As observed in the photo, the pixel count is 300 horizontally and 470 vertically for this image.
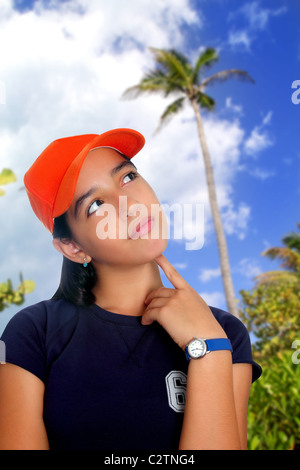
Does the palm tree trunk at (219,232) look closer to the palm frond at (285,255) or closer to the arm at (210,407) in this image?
the palm frond at (285,255)

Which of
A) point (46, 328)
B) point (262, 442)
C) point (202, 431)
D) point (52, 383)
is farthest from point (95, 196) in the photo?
point (262, 442)

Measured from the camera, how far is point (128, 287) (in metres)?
1.44

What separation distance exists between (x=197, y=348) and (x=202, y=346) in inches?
0.6

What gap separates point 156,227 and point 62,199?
1.11 feet

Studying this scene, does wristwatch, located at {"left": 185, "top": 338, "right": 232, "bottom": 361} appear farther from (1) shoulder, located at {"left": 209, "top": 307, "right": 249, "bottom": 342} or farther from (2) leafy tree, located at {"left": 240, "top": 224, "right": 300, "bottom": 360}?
(2) leafy tree, located at {"left": 240, "top": 224, "right": 300, "bottom": 360}

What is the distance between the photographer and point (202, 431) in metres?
1.12

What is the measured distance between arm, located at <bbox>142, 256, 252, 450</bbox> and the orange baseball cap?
0.44 meters

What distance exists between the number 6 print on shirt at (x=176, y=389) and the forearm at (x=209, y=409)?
0.10 metres

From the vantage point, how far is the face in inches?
52.0

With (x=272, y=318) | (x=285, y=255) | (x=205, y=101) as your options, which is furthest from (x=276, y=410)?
(x=285, y=255)

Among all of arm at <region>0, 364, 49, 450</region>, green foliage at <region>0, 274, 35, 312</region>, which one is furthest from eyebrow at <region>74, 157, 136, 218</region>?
green foliage at <region>0, 274, 35, 312</region>

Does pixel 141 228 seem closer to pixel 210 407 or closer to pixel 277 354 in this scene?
pixel 210 407

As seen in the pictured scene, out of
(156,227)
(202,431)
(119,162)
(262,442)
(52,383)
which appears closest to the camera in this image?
(202,431)
